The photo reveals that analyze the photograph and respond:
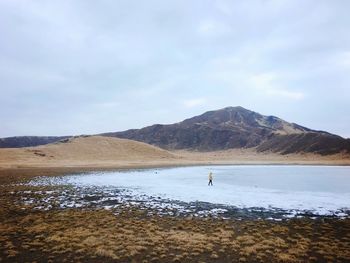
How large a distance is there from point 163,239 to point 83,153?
8575 cm

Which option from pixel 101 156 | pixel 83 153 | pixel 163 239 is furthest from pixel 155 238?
pixel 83 153

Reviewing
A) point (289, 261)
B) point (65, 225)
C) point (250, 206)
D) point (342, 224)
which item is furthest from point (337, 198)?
point (65, 225)

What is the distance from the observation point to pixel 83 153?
319ft

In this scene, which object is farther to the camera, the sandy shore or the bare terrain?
the bare terrain

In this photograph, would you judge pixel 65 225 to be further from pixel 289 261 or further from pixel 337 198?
pixel 337 198

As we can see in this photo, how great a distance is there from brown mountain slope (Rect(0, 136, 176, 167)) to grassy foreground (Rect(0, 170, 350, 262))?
193ft

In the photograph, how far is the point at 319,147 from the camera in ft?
405

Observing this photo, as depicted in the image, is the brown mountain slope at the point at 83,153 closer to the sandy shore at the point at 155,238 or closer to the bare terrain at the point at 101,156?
the bare terrain at the point at 101,156

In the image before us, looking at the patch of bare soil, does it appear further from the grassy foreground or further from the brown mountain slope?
the brown mountain slope

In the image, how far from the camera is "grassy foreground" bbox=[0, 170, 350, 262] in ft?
42.2

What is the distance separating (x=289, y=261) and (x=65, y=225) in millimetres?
11134

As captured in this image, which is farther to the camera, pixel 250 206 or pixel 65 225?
pixel 250 206

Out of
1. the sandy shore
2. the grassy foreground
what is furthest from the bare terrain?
the grassy foreground

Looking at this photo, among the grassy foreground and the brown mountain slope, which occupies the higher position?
the brown mountain slope
